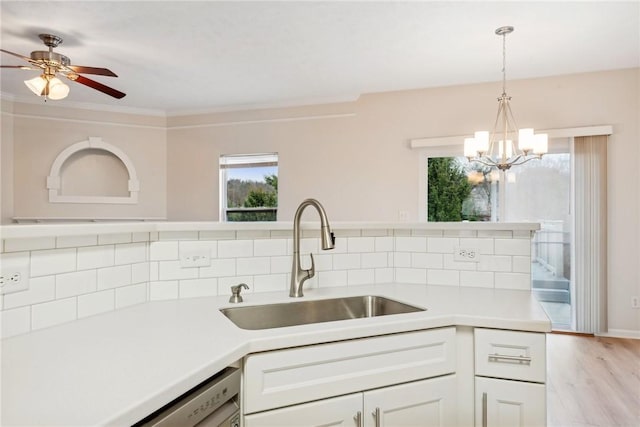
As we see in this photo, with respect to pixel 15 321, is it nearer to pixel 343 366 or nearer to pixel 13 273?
pixel 13 273

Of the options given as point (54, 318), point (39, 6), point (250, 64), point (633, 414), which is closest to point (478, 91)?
point (250, 64)

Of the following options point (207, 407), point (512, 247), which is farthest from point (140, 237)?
point (512, 247)

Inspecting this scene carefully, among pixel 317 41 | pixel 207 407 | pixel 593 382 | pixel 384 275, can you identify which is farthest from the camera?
pixel 317 41

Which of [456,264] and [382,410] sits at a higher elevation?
[456,264]

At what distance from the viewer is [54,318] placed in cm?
118

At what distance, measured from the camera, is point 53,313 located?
3.86ft

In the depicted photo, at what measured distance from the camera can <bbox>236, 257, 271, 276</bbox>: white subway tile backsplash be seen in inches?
65.2

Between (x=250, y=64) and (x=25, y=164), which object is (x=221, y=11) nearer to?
(x=250, y=64)

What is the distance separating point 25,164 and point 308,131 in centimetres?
354

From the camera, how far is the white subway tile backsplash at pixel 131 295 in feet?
4.59

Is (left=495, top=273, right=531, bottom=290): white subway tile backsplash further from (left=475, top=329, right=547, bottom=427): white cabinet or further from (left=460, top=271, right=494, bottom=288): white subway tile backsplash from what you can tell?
(left=475, top=329, right=547, bottom=427): white cabinet

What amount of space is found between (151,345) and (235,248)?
0.68 meters

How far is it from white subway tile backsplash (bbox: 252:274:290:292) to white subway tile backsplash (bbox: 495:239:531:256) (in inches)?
38.3

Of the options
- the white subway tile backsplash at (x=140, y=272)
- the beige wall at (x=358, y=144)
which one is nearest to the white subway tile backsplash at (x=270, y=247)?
the white subway tile backsplash at (x=140, y=272)
